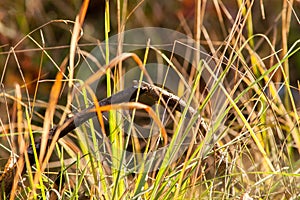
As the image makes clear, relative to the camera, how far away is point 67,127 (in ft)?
3.01

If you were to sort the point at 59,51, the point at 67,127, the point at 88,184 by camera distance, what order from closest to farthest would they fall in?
the point at 67,127 → the point at 88,184 → the point at 59,51

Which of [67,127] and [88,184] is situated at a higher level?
[67,127]

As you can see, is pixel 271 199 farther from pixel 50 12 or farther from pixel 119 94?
pixel 50 12

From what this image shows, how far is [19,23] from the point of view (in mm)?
2307

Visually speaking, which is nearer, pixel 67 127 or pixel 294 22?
pixel 67 127

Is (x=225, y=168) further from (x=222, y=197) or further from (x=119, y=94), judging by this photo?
(x=119, y=94)

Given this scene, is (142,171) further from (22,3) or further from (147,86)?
(22,3)

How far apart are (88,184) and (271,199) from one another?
0.28 m

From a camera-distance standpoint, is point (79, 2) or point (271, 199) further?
point (79, 2)

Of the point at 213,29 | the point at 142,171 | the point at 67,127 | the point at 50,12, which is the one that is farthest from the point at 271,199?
the point at 50,12

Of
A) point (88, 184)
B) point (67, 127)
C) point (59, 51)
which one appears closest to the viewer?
point (67, 127)

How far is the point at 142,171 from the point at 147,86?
0.40 ft

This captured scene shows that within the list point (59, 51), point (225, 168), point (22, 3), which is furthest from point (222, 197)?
point (22, 3)

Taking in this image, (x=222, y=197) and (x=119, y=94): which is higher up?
(x=119, y=94)
